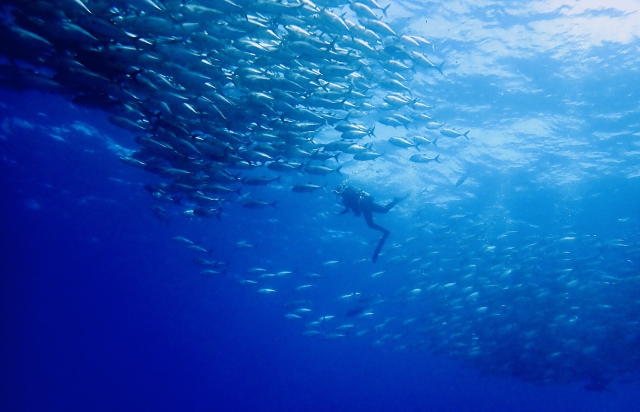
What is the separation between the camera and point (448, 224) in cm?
2414

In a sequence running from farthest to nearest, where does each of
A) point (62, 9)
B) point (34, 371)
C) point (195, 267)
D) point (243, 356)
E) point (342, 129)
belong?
point (243, 356)
point (34, 371)
point (195, 267)
point (342, 129)
point (62, 9)

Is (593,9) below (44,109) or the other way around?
the other way around

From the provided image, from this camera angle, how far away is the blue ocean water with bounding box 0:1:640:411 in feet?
45.5

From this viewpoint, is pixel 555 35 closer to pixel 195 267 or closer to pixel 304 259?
pixel 304 259

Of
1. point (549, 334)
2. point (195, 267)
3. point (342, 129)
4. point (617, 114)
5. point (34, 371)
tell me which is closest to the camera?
point (342, 129)

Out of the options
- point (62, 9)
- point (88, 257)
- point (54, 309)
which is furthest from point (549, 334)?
point (54, 309)

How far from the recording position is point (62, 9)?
23.5 feet

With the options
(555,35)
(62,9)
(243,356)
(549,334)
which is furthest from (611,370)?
(243,356)

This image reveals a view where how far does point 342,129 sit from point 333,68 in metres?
2.01

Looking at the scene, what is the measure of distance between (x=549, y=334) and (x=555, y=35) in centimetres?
2115

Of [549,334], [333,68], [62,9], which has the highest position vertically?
[549,334]

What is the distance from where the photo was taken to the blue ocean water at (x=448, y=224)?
13883 mm

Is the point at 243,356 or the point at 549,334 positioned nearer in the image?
the point at 549,334

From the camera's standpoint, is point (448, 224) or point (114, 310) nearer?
point (448, 224)
